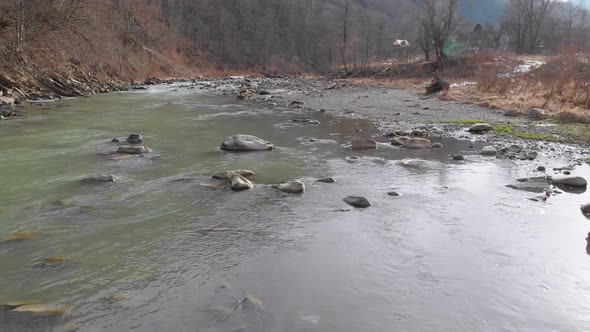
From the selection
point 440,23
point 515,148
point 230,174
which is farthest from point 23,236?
point 440,23

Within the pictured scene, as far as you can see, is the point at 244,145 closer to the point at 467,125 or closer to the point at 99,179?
the point at 99,179

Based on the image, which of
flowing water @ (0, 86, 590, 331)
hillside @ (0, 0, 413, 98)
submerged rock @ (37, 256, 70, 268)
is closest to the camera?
flowing water @ (0, 86, 590, 331)

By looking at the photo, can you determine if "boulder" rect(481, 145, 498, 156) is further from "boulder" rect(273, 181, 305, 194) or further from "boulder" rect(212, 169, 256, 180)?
"boulder" rect(212, 169, 256, 180)

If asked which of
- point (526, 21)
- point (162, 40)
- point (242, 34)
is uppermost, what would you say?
point (242, 34)

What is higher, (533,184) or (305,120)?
(305,120)

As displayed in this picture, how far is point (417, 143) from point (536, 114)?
7728mm

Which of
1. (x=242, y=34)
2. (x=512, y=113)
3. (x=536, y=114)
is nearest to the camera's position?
(x=536, y=114)

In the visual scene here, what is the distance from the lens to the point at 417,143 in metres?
12.8

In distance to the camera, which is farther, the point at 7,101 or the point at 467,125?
the point at 7,101

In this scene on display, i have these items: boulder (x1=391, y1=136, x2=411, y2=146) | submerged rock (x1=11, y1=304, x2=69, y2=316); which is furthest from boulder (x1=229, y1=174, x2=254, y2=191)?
boulder (x1=391, y1=136, x2=411, y2=146)

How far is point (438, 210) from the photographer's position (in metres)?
7.41

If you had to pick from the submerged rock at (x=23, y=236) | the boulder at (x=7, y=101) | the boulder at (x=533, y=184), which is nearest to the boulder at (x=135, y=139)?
the submerged rock at (x=23, y=236)

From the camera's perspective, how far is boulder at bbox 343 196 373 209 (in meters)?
7.57

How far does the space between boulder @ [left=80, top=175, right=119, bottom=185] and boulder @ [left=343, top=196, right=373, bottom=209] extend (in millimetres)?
4508
